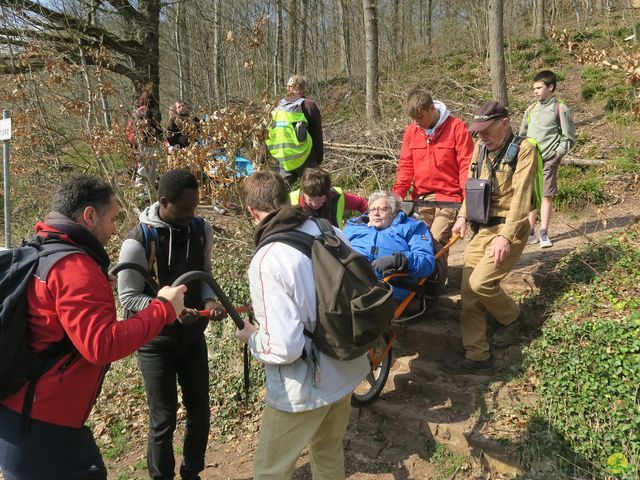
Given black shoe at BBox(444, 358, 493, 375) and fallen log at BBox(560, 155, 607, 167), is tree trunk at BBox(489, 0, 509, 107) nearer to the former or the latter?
fallen log at BBox(560, 155, 607, 167)

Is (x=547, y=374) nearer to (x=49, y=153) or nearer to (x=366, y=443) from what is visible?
(x=366, y=443)

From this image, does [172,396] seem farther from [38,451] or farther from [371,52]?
[371,52]

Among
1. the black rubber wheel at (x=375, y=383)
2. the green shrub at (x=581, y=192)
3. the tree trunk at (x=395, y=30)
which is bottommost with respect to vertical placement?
the black rubber wheel at (x=375, y=383)

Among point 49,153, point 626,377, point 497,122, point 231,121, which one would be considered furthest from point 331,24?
point 626,377

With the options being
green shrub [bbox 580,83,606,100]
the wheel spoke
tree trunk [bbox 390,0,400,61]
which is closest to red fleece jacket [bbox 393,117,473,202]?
the wheel spoke

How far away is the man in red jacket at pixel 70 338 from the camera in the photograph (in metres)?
2.05

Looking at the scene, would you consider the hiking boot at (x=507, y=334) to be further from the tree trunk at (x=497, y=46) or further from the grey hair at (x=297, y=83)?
the tree trunk at (x=497, y=46)

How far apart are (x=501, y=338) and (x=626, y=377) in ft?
3.52

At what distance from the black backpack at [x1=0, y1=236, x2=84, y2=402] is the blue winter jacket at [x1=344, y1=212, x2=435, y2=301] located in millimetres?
2578

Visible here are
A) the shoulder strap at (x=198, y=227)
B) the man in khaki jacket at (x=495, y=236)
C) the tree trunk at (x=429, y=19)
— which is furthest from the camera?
the tree trunk at (x=429, y=19)

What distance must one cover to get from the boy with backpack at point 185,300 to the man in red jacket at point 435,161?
7.88 feet

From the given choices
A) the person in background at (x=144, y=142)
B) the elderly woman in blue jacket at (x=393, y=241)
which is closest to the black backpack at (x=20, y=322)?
the elderly woman in blue jacket at (x=393, y=241)

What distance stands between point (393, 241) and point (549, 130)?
2950mm

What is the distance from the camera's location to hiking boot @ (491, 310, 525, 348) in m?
4.24
